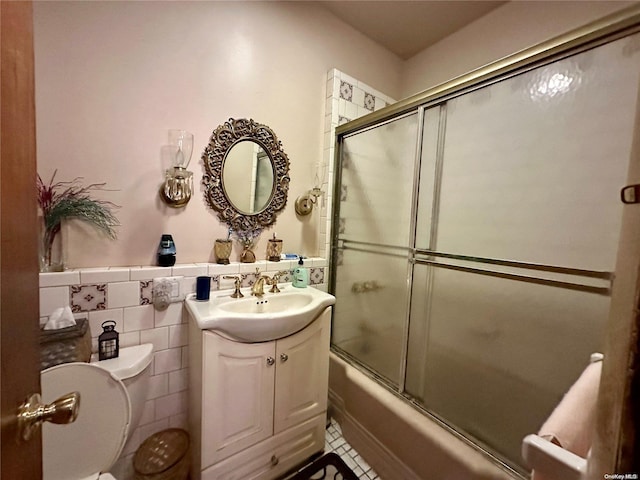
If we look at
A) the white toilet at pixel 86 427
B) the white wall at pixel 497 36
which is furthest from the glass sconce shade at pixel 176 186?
the white wall at pixel 497 36

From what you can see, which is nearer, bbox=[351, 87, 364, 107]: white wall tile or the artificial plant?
the artificial plant

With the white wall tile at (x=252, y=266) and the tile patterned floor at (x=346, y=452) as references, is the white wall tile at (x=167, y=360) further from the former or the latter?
the tile patterned floor at (x=346, y=452)

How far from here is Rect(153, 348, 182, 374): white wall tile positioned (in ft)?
4.16

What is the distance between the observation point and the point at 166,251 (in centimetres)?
129

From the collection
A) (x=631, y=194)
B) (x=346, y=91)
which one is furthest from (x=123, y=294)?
(x=346, y=91)

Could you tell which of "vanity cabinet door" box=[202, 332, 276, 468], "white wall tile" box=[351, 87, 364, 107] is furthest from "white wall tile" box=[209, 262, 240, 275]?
"white wall tile" box=[351, 87, 364, 107]

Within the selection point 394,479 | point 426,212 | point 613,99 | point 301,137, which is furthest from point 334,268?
point 613,99

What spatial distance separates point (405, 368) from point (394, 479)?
511 millimetres

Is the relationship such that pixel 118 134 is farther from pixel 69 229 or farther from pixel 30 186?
pixel 30 186

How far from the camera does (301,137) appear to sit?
68.4 inches

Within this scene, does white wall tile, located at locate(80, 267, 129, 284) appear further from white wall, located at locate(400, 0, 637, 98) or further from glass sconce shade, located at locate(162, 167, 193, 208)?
white wall, located at locate(400, 0, 637, 98)

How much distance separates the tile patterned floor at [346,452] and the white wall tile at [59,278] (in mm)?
1508

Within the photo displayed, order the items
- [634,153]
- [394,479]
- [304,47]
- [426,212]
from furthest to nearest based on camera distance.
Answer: [304,47]
[426,212]
[394,479]
[634,153]

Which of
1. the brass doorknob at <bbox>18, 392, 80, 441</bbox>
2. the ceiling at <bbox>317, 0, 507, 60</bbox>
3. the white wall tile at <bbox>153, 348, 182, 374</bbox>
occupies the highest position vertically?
the ceiling at <bbox>317, 0, 507, 60</bbox>
